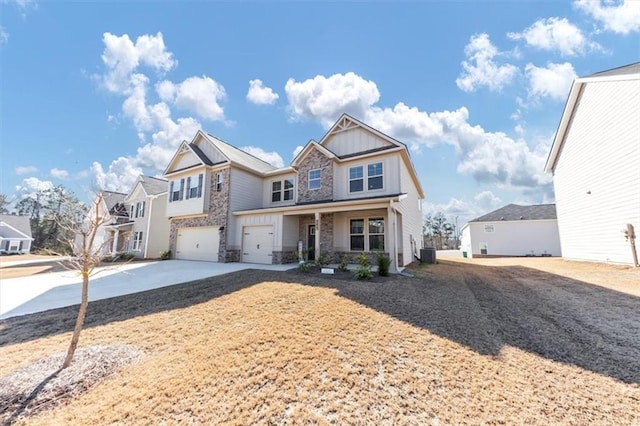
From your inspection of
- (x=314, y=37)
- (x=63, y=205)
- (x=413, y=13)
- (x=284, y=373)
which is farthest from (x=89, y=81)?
(x=284, y=373)

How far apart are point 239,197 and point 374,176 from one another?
29.0 ft

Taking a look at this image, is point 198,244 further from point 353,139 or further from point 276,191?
point 353,139

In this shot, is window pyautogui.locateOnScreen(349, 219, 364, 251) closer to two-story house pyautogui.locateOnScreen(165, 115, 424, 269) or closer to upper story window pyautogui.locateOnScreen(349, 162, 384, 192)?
two-story house pyautogui.locateOnScreen(165, 115, 424, 269)

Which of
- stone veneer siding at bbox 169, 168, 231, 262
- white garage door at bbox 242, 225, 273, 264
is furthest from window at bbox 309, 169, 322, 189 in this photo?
stone veneer siding at bbox 169, 168, 231, 262

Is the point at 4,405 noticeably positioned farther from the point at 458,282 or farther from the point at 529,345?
the point at 458,282

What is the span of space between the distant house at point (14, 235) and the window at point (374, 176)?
5047 centimetres

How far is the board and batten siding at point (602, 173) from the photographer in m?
10.5

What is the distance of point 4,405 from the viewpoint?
274 centimetres

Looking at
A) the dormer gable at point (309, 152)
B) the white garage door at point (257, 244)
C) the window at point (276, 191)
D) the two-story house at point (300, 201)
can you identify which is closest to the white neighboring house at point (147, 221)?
the two-story house at point (300, 201)

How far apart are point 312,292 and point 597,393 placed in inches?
214

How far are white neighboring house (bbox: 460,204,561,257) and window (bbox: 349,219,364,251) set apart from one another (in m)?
20.7

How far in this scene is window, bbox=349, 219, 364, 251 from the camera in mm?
12754

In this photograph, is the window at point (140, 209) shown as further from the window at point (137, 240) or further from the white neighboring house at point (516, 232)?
the white neighboring house at point (516, 232)

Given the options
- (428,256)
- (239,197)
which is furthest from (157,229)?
(428,256)
